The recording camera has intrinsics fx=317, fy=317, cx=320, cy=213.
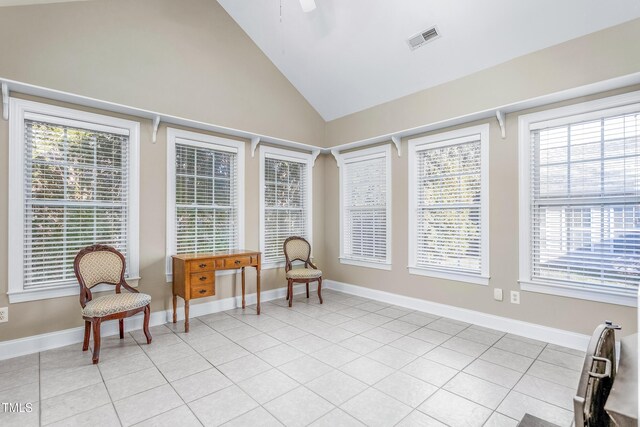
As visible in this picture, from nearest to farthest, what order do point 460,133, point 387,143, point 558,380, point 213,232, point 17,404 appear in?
1. point 17,404
2. point 558,380
3. point 460,133
4. point 213,232
5. point 387,143

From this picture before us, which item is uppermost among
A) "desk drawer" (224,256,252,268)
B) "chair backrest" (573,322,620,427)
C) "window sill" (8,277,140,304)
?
"chair backrest" (573,322,620,427)

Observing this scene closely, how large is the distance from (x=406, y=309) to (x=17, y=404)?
3.81 metres

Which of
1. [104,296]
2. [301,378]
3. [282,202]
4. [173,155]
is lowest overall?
[301,378]

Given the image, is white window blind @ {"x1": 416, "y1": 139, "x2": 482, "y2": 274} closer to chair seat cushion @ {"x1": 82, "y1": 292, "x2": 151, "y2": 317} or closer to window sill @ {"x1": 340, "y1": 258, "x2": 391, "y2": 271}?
window sill @ {"x1": 340, "y1": 258, "x2": 391, "y2": 271}

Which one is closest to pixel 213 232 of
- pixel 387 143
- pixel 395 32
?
pixel 387 143

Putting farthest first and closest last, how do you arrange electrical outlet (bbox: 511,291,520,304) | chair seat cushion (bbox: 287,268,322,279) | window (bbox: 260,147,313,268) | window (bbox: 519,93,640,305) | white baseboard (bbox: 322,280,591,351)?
1. window (bbox: 260,147,313,268)
2. chair seat cushion (bbox: 287,268,322,279)
3. electrical outlet (bbox: 511,291,520,304)
4. white baseboard (bbox: 322,280,591,351)
5. window (bbox: 519,93,640,305)

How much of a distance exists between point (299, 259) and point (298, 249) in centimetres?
15

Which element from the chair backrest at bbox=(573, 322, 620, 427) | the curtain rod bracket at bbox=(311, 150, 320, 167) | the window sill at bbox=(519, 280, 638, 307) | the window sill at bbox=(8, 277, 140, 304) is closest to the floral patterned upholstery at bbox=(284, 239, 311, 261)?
the curtain rod bracket at bbox=(311, 150, 320, 167)

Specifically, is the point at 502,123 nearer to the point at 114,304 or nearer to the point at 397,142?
the point at 397,142

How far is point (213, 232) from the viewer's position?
4.14 meters

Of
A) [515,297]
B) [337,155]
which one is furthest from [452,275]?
[337,155]

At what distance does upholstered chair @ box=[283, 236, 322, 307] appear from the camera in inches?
173

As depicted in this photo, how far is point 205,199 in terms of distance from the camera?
4.07m

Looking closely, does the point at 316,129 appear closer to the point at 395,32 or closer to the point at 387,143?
the point at 387,143
